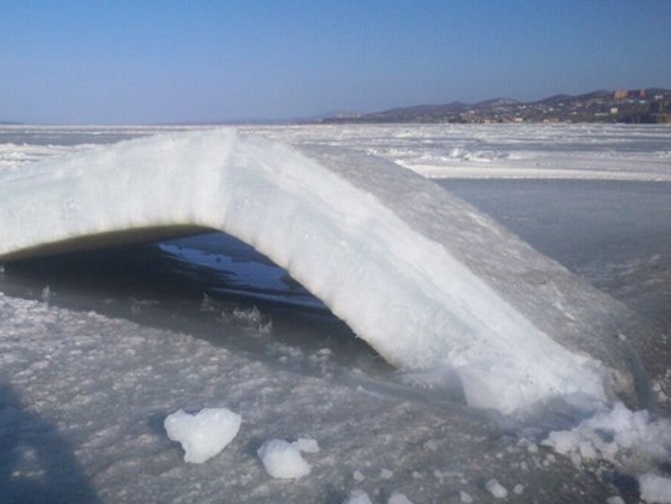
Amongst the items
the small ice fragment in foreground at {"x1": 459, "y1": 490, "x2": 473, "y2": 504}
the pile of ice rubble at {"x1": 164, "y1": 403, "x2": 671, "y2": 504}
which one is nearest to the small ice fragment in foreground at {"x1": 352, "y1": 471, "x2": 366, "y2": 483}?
the pile of ice rubble at {"x1": 164, "y1": 403, "x2": 671, "y2": 504}

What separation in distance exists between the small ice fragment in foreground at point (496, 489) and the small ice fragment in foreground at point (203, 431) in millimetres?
767

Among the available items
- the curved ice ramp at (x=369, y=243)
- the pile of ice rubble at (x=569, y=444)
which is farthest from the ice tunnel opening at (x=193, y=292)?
the pile of ice rubble at (x=569, y=444)

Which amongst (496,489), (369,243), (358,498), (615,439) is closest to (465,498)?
(496,489)

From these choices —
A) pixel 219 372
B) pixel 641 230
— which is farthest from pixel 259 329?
pixel 641 230

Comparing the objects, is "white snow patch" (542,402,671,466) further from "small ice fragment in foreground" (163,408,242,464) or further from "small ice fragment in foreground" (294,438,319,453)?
"small ice fragment in foreground" (163,408,242,464)

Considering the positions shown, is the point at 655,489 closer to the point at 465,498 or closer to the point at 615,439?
the point at 615,439

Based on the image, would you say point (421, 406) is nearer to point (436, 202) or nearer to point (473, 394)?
point (473, 394)

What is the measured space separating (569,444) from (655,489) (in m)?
0.28

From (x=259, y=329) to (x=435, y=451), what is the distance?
142cm

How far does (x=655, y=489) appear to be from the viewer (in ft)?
6.03

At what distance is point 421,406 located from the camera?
237 cm

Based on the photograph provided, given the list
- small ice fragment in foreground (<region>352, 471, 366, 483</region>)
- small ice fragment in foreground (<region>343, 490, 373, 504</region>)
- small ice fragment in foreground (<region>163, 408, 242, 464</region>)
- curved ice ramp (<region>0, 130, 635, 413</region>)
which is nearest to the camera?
small ice fragment in foreground (<region>343, 490, 373, 504</region>)

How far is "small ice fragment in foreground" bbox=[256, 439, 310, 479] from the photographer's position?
1.90 meters

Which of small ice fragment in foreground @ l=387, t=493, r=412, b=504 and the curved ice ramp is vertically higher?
the curved ice ramp
